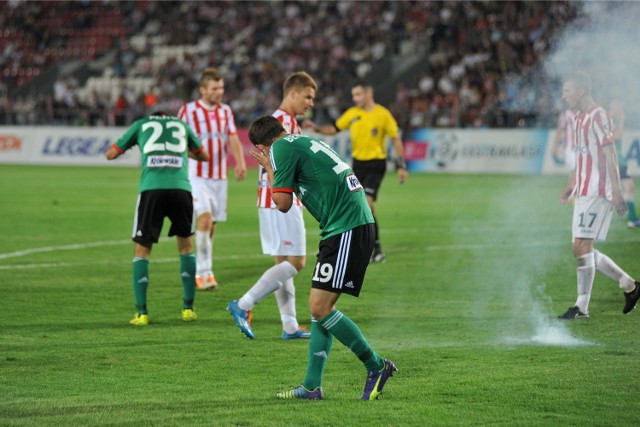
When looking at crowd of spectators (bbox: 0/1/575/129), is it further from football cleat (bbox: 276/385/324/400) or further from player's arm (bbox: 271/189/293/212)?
football cleat (bbox: 276/385/324/400)

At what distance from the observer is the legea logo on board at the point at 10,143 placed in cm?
3809

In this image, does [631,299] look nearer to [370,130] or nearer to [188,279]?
[188,279]

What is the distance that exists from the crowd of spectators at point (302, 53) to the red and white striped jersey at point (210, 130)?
18151mm

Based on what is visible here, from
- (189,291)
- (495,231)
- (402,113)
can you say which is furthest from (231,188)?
(189,291)

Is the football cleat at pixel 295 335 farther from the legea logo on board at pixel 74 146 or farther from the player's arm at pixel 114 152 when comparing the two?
the legea logo on board at pixel 74 146

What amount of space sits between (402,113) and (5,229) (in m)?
18.6

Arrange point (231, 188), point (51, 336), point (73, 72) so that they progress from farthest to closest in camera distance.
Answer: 1. point (73, 72)
2. point (231, 188)
3. point (51, 336)

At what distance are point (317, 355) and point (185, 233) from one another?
3.51m

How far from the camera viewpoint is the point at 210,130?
Result: 39.5 ft

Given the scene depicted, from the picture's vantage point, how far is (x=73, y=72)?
45.4m

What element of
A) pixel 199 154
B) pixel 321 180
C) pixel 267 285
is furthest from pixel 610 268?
pixel 321 180

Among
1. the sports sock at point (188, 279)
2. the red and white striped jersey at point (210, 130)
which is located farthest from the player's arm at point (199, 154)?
the red and white striped jersey at point (210, 130)

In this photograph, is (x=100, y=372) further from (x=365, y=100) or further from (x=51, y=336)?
(x=365, y=100)

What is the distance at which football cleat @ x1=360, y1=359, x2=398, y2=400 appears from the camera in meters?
6.41
